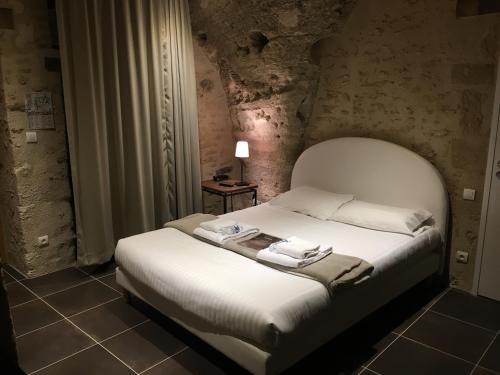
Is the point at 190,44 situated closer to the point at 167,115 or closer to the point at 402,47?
the point at 167,115

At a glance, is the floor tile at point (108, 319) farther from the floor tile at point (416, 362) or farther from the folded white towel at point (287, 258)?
the floor tile at point (416, 362)

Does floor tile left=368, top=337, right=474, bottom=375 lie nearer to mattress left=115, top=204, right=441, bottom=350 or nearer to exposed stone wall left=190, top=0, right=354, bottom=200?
mattress left=115, top=204, right=441, bottom=350

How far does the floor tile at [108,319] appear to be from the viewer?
9.48 ft

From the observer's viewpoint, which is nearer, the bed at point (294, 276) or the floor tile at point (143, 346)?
the bed at point (294, 276)

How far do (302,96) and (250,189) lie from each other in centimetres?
113

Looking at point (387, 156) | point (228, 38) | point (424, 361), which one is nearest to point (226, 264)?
point (424, 361)

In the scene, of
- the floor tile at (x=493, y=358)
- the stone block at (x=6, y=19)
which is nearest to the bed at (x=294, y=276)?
the floor tile at (x=493, y=358)

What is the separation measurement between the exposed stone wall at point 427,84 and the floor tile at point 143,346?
91.5 inches

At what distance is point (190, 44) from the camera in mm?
4320

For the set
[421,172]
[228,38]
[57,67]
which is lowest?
[421,172]

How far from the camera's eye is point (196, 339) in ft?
9.07

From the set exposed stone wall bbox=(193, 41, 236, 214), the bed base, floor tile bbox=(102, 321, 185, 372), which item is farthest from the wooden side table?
floor tile bbox=(102, 321, 185, 372)

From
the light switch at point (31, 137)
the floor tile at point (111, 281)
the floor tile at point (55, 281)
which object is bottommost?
the floor tile at point (111, 281)

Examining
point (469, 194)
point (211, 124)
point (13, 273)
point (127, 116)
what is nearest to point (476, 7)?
point (469, 194)
